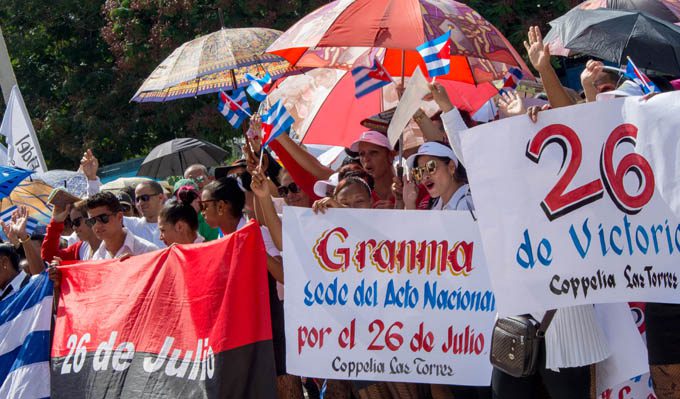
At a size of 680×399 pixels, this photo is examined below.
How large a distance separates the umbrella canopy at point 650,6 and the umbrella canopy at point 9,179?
466 centimetres

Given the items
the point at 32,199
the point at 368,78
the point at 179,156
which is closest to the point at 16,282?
the point at 32,199

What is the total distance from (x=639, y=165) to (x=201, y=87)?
508cm

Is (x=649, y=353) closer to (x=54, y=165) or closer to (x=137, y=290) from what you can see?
(x=137, y=290)

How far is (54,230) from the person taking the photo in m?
7.41

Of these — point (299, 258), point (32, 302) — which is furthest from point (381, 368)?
point (32, 302)

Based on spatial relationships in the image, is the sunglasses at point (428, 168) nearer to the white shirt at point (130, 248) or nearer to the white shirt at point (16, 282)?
the white shirt at point (130, 248)

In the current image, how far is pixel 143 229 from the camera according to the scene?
814cm

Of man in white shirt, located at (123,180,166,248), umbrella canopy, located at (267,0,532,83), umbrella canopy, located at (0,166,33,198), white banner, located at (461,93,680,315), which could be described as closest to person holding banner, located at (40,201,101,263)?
man in white shirt, located at (123,180,166,248)

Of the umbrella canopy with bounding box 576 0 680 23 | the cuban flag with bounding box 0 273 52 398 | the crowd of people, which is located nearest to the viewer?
the crowd of people

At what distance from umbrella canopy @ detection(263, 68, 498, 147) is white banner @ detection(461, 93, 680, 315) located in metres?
2.58

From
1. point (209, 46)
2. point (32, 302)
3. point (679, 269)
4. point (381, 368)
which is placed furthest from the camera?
point (209, 46)

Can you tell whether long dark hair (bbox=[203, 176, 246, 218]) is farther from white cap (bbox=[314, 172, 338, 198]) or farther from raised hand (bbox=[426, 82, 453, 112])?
raised hand (bbox=[426, 82, 453, 112])

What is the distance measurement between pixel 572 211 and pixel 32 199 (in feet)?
21.2

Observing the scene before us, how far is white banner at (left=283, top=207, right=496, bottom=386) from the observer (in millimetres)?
5387
